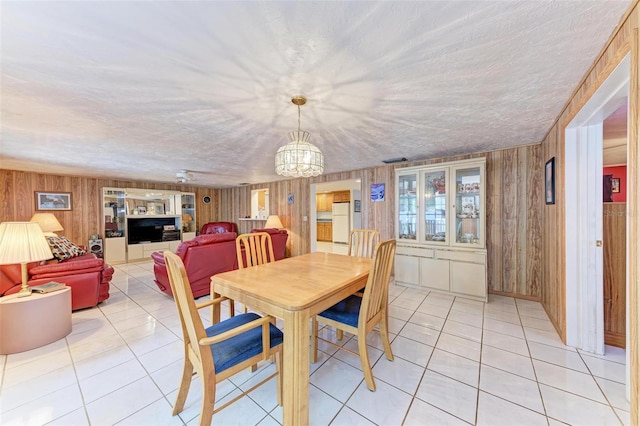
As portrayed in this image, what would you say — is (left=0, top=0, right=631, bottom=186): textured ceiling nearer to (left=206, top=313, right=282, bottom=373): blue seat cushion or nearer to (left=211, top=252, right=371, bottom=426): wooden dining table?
(left=211, top=252, right=371, bottom=426): wooden dining table

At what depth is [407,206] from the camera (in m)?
3.95

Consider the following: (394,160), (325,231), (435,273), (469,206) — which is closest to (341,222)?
(325,231)

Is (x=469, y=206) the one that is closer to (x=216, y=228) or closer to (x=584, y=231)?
(x=584, y=231)

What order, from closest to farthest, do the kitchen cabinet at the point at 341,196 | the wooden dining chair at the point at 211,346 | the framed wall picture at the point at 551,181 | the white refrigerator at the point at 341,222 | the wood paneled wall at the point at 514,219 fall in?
1. the wooden dining chair at the point at 211,346
2. the framed wall picture at the point at 551,181
3. the wood paneled wall at the point at 514,219
4. the white refrigerator at the point at 341,222
5. the kitchen cabinet at the point at 341,196

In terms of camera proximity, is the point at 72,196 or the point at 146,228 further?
the point at 146,228

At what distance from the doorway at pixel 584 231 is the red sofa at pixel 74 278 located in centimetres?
511

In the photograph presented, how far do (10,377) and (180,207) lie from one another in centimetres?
563

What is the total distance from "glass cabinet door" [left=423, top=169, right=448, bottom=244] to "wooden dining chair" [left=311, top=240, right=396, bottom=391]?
2.05m

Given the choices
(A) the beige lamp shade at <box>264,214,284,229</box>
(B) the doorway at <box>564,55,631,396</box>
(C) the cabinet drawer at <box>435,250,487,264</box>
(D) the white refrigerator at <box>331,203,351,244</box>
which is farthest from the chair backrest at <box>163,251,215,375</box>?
(D) the white refrigerator at <box>331,203,351,244</box>

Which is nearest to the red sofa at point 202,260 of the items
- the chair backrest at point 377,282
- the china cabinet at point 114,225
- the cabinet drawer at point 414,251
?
the chair backrest at point 377,282

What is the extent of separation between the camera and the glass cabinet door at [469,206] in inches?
130

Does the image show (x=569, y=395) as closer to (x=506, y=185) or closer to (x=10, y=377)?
(x=506, y=185)

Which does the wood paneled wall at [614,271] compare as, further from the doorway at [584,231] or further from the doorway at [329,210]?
the doorway at [329,210]

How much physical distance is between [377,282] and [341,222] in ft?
22.1
